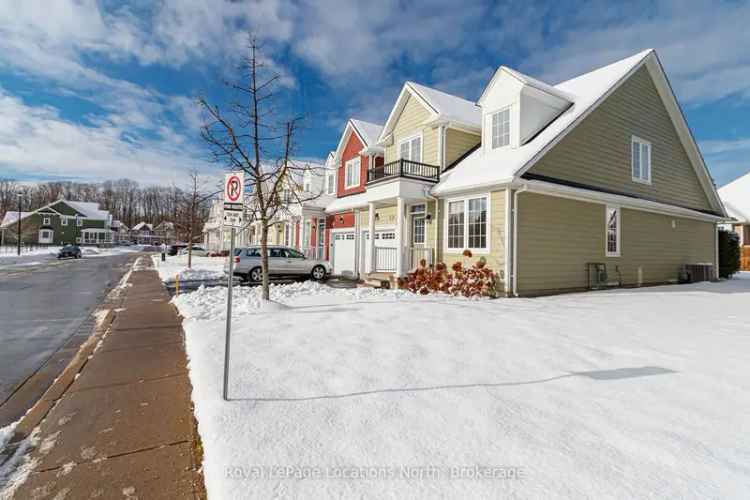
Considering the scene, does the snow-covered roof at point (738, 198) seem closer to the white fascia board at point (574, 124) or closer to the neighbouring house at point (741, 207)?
the neighbouring house at point (741, 207)

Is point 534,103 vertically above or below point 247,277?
above

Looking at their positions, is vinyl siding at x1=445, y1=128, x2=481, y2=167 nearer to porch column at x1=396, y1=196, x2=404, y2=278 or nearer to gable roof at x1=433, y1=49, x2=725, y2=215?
gable roof at x1=433, y1=49, x2=725, y2=215

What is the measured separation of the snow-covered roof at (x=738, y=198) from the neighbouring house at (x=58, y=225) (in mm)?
85479

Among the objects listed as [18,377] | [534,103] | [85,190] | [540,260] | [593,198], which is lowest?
[18,377]

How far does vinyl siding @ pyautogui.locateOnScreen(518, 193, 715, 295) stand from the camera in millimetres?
11211

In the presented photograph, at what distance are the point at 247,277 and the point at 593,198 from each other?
1343 cm

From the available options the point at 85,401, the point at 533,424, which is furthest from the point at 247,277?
the point at 533,424

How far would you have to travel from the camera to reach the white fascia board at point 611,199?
36.1ft

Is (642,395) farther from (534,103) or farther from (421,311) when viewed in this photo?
(534,103)

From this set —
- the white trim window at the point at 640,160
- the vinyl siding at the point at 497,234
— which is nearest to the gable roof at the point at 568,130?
the vinyl siding at the point at 497,234

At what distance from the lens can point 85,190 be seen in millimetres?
99062

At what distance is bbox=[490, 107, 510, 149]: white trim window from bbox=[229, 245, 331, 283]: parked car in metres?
9.17

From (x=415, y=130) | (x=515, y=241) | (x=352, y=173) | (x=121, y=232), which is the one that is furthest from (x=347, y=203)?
(x=121, y=232)

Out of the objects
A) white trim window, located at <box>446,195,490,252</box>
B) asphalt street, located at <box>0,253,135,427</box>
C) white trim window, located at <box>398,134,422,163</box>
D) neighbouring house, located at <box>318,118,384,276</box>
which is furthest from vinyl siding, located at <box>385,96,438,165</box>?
asphalt street, located at <box>0,253,135,427</box>
